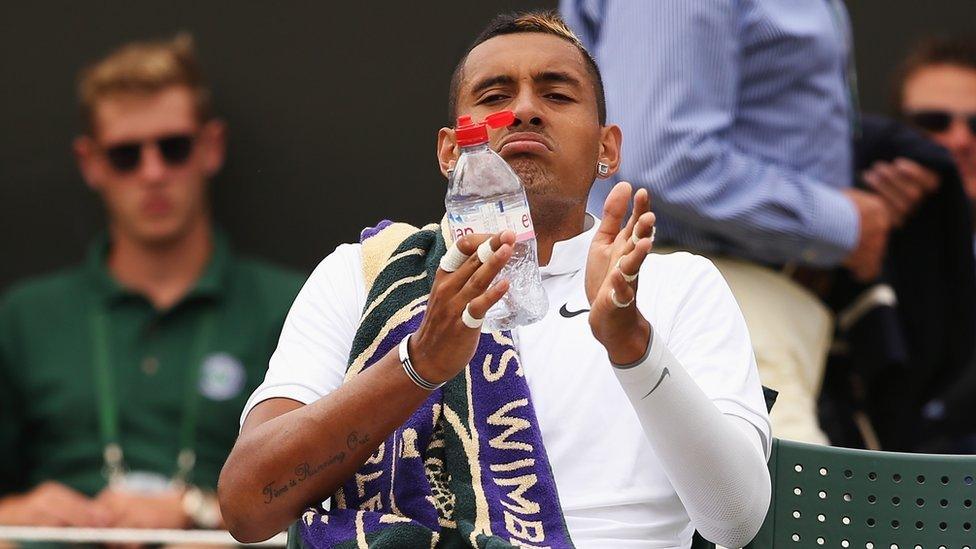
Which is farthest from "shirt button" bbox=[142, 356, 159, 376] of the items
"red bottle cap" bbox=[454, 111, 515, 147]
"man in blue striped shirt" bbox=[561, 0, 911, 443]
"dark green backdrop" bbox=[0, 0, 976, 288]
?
"red bottle cap" bbox=[454, 111, 515, 147]

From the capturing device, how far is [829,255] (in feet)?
13.3

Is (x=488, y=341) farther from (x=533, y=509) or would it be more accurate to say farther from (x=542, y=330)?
(x=533, y=509)

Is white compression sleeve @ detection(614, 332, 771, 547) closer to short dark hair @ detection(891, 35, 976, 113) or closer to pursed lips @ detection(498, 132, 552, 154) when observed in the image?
pursed lips @ detection(498, 132, 552, 154)

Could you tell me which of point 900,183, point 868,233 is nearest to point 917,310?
point 900,183

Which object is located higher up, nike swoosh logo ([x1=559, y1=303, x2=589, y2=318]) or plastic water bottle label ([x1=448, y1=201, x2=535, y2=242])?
plastic water bottle label ([x1=448, y1=201, x2=535, y2=242])

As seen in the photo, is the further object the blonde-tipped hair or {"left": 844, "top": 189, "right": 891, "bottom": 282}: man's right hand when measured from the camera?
the blonde-tipped hair

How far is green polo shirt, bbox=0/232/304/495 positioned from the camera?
463 centimetres

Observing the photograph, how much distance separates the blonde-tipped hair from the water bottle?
2.16 meters

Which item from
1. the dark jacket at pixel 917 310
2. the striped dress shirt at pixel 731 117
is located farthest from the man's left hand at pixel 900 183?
the striped dress shirt at pixel 731 117

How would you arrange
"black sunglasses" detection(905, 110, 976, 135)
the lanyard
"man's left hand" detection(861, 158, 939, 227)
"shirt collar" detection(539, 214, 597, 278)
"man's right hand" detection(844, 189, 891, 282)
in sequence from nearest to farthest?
"shirt collar" detection(539, 214, 597, 278), "man's right hand" detection(844, 189, 891, 282), "man's left hand" detection(861, 158, 939, 227), the lanyard, "black sunglasses" detection(905, 110, 976, 135)

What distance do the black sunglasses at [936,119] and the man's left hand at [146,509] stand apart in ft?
8.33

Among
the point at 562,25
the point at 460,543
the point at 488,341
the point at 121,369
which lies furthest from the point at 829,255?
the point at 121,369

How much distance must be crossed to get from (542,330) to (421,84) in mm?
2243

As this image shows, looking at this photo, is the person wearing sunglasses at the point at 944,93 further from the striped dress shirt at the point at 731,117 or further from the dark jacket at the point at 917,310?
the striped dress shirt at the point at 731,117
